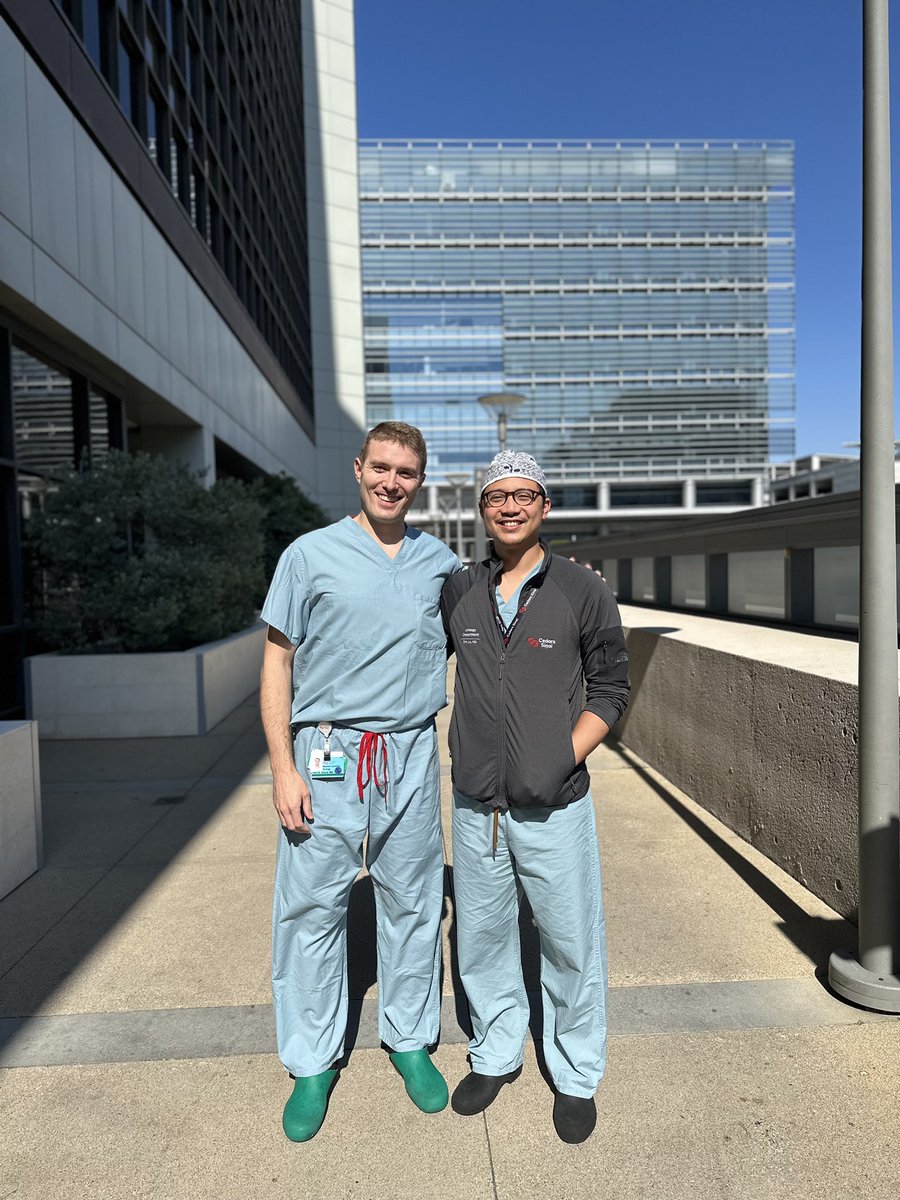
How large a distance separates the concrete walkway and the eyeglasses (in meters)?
1.80

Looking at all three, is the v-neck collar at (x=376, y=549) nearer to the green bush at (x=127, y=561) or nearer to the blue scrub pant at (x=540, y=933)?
the blue scrub pant at (x=540, y=933)

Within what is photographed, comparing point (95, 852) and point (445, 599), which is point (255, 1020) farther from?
point (95, 852)

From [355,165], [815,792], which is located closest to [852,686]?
[815,792]

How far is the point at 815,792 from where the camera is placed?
3.93 m

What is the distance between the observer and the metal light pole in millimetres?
3004

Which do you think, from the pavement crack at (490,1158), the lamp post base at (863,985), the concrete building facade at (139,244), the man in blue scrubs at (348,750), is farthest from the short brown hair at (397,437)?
the concrete building facade at (139,244)

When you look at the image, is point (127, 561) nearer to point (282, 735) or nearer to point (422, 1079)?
point (282, 735)

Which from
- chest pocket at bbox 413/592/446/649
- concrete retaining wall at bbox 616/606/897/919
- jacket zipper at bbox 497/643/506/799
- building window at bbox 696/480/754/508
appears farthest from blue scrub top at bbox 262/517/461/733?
building window at bbox 696/480/754/508

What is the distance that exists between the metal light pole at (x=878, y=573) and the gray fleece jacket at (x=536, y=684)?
1.20m

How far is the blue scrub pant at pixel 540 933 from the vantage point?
2.40m

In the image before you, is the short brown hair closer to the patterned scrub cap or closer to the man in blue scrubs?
the man in blue scrubs

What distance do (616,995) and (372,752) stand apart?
153 centimetres

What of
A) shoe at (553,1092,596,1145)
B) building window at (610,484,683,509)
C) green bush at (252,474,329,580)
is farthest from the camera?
building window at (610,484,683,509)

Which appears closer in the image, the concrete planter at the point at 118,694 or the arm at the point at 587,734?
the arm at the point at 587,734
